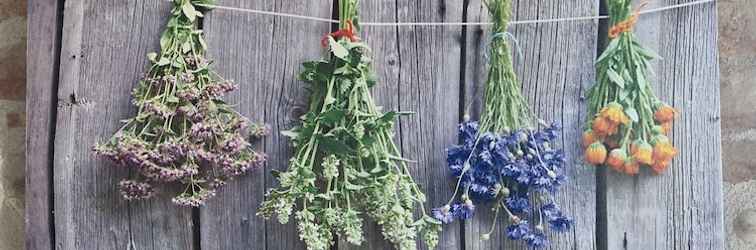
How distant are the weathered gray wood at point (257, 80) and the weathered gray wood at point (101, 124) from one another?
0.31 ft

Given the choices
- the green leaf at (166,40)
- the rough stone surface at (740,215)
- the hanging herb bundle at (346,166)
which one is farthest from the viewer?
the rough stone surface at (740,215)

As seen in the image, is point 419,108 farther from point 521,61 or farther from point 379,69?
point 521,61

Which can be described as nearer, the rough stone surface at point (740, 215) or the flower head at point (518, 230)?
the flower head at point (518, 230)

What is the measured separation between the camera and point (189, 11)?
1521 mm

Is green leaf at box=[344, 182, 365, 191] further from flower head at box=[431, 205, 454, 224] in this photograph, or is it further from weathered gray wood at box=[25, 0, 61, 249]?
weathered gray wood at box=[25, 0, 61, 249]

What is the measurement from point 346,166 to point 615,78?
62 centimetres

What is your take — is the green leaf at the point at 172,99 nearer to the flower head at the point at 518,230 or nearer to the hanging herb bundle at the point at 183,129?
the hanging herb bundle at the point at 183,129

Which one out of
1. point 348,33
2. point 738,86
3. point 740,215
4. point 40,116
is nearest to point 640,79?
point 738,86

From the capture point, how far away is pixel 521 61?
1.58m

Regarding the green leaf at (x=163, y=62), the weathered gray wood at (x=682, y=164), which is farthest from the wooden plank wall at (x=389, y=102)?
the green leaf at (x=163, y=62)

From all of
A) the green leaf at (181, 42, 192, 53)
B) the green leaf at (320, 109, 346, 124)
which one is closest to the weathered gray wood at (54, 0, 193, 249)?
the green leaf at (181, 42, 192, 53)

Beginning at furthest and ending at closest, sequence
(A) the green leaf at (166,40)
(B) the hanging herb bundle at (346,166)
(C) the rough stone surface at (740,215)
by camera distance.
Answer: (C) the rough stone surface at (740,215), (A) the green leaf at (166,40), (B) the hanging herb bundle at (346,166)

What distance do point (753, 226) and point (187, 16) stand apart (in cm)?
143

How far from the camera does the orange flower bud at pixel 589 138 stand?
1.52 metres
